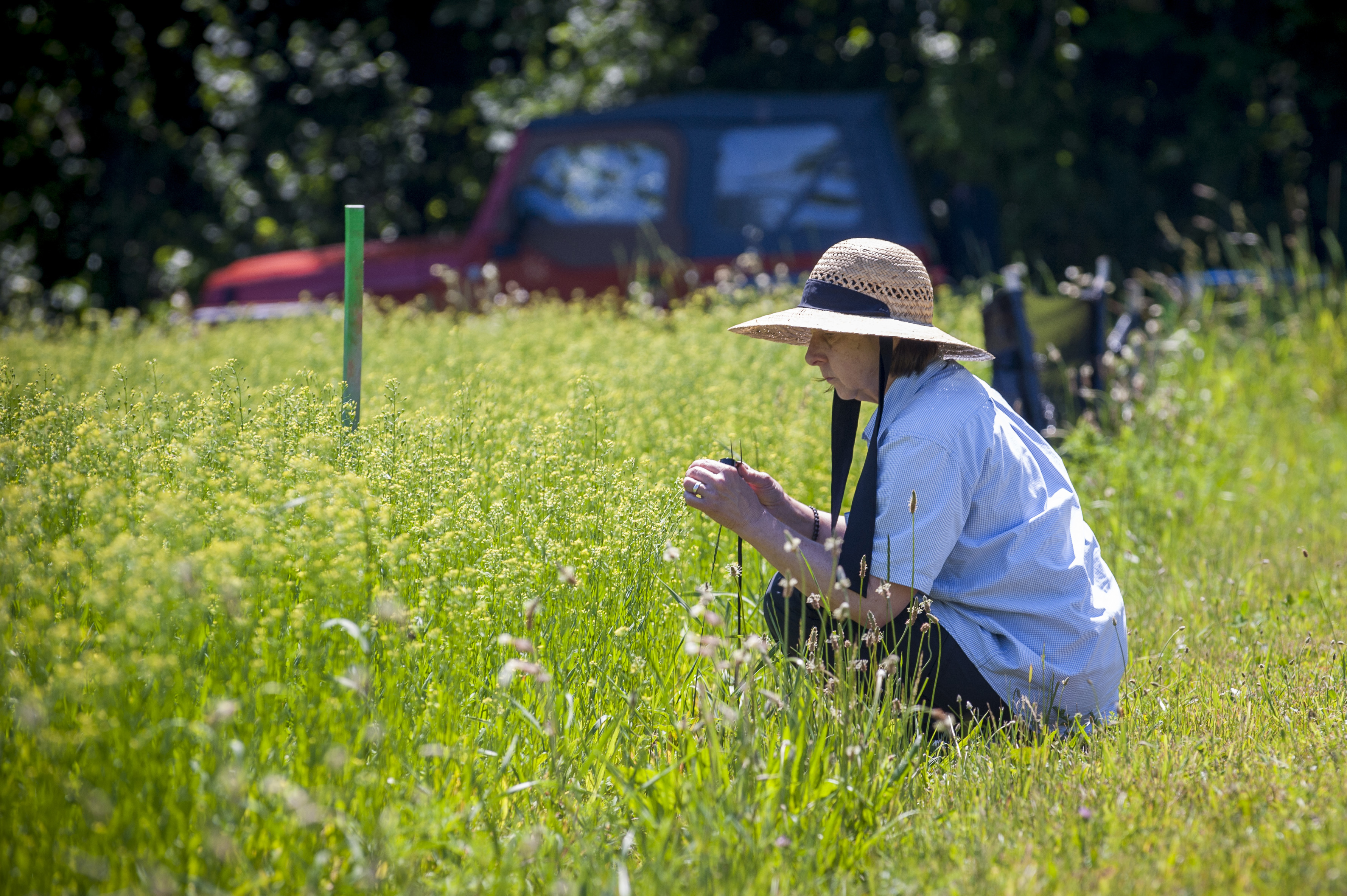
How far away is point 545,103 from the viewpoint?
12391 mm

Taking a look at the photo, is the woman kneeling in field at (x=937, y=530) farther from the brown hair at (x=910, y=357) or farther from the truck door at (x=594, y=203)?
the truck door at (x=594, y=203)

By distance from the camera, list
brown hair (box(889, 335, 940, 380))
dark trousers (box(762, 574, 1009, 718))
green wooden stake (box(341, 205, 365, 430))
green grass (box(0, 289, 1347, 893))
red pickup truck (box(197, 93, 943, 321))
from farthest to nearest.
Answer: red pickup truck (box(197, 93, 943, 321)) < green wooden stake (box(341, 205, 365, 430)) < brown hair (box(889, 335, 940, 380)) < dark trousers (box(762, 574, 1009, 718)) < green grass (box(0, 289, 1347, 893))

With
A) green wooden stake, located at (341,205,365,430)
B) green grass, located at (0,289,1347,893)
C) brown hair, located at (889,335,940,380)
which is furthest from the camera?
green wooden stake, located at (341,205,365,430)

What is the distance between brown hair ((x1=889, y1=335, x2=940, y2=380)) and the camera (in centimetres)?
285

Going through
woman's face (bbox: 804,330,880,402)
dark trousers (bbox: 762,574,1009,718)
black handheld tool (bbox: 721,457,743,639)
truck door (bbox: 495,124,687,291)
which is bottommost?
dark trousers (bbox: 762,574,1009,718)

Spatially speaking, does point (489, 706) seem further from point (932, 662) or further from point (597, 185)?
point (597, 185)

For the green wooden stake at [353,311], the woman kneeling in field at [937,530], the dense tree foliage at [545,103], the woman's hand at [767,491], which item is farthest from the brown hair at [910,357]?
the dense tree foliage at [545,103]

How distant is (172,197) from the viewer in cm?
1204

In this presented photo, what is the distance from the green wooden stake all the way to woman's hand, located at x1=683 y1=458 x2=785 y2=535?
1040 mm

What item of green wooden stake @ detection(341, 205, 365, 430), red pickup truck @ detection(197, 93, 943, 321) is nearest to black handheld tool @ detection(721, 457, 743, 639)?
green wooden stake @ detection(341, 205, 365, 430)

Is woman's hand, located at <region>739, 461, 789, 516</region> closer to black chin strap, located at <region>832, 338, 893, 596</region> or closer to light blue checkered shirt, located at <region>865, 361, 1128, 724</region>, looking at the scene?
black chin strap, located at <region>832, 338, 893, 596</region>

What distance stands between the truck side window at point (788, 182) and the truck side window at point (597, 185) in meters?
0.41

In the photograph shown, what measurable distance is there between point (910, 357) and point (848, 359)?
0.15m

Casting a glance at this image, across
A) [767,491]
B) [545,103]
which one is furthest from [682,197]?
[545,103]
